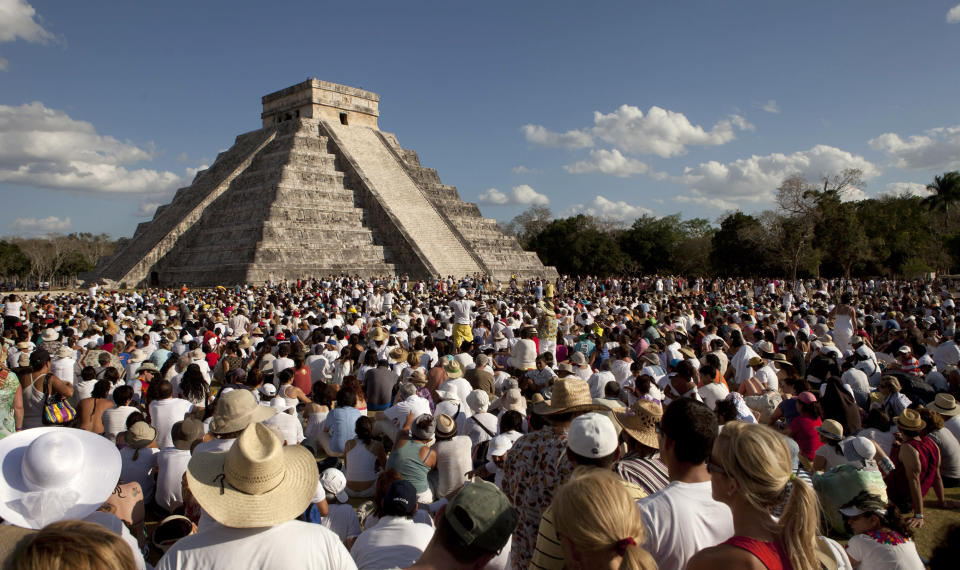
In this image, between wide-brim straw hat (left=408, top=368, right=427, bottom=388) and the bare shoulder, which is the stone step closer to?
wide-brim straw hat (left=408, top=368, right=427, bottom=388)

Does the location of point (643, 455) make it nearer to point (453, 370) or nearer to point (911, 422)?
point (911, 422)

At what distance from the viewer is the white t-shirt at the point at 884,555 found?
3547 millimetres

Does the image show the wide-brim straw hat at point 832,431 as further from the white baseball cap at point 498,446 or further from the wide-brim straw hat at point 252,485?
the wide-brim straw hat at point 252,485

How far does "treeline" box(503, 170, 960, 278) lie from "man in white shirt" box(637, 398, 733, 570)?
41.3 meters

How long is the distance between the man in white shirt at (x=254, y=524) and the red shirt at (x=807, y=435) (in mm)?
5238

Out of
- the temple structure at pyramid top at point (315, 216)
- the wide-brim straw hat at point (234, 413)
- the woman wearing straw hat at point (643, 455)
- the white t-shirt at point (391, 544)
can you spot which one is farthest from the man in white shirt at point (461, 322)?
A: the temple structure at pyramid top at point (315, 216)

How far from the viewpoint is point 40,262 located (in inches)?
2453

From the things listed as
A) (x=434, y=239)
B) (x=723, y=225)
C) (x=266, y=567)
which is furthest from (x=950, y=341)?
(x=723, y=225)

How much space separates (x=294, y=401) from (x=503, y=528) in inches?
218

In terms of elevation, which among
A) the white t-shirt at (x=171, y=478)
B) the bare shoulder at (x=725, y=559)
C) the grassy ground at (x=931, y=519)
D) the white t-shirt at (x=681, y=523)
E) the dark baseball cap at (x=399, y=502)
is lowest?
the grassy ground at (x=931, y=519)

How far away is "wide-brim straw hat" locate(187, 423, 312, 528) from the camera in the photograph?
248 cm

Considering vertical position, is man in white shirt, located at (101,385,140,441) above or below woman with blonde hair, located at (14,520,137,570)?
below

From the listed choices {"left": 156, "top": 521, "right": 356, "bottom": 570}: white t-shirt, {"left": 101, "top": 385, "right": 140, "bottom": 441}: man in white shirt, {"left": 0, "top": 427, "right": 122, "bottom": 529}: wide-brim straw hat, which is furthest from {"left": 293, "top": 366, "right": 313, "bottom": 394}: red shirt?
{"left": 156, "top": 521, "right": 356, "bottom": 570}: white t-shirt

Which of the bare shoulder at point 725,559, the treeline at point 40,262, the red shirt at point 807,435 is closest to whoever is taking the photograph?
the bare shoulder at point 725,559
